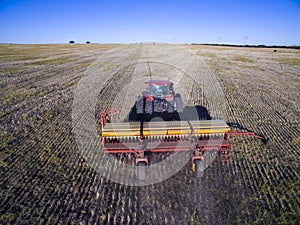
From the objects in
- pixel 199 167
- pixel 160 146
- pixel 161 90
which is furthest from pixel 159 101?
pixel 199 167

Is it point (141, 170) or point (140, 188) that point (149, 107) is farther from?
point (140, 188)

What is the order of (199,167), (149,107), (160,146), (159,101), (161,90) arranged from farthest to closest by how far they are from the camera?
1. (161,90)
2. (159,101)
3. (149,107)
4. (199,167)
5. (160,146)

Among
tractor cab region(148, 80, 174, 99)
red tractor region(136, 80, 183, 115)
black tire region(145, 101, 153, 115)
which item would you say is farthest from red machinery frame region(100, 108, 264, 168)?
tractor cab region(148, 80, 174, 99)

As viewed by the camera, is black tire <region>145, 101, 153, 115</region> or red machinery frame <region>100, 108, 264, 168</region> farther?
black tire <region>145, 101, 153, 115</region>

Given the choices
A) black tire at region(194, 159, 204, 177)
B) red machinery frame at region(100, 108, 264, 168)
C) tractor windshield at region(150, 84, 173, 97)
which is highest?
tractor windshield at region(150, 84, 173, 97)

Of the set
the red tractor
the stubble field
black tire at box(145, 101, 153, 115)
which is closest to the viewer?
the stubble field

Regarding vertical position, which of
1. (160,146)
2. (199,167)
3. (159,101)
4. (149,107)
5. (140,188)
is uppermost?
(159,101)

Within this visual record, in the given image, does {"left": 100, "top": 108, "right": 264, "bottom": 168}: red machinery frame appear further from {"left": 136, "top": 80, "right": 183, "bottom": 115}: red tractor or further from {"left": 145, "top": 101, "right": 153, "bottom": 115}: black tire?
{"left": 136, "top": 80, "right": 183, "bottom": 115}: red tractor

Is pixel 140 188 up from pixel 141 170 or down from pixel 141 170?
down
